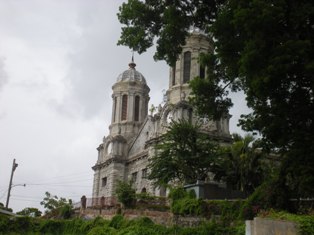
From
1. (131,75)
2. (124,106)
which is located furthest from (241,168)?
(131,75)

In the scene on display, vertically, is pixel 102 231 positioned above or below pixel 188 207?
below

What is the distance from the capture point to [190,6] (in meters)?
19.3

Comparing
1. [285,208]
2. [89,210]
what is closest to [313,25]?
[285,208]

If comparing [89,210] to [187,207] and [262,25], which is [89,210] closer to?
[187,207]

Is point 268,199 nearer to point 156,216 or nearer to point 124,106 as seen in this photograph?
point 156,216

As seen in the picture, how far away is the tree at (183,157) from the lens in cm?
2908

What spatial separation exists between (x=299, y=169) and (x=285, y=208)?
5.69 ft

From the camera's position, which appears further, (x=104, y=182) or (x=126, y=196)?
(x=104, y=182)

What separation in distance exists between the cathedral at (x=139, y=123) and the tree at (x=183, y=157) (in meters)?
4.82

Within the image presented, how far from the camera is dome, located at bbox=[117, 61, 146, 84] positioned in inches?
1928

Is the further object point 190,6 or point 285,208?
point 190,6

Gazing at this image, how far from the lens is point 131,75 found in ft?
162

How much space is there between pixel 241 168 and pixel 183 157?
13.7 feet

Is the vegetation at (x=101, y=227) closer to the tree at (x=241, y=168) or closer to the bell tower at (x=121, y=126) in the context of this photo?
the tree at (x=241, y=168)
